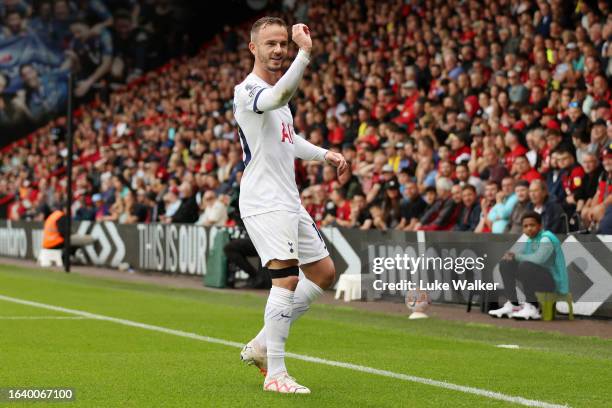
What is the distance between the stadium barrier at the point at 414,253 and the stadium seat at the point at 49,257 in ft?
6.21

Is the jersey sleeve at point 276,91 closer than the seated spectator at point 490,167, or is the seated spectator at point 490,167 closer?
the jersey sleeve at point 276,91

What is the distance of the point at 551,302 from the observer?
45.1 feet

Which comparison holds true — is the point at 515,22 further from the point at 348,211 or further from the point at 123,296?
the point at 123,296

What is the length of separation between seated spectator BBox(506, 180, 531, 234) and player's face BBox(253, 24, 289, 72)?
7.91 meters

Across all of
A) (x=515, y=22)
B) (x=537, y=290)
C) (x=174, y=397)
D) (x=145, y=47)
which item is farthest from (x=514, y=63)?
(x=145, y=47)

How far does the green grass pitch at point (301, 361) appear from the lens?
7199mm

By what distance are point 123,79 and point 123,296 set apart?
26.1 metres

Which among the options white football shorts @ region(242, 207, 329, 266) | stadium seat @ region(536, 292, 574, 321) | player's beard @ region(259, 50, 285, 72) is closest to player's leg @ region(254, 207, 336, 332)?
white football shorts @ region(242, 207, 329, 266)

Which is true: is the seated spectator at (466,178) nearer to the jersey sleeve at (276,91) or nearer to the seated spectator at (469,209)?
the seated spectator at (469,209)

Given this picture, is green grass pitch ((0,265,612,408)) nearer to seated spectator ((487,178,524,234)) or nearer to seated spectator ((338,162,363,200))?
seated spectator ((487,178,524,234))

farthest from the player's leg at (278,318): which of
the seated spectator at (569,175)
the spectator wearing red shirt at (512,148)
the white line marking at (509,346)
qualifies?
the spectator wearing red shirt at (512,148)

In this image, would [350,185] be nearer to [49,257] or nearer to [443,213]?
[443,213]

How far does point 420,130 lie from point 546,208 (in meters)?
6.42

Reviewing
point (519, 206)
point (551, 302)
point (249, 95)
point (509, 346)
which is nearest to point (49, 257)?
point (519, 206)
